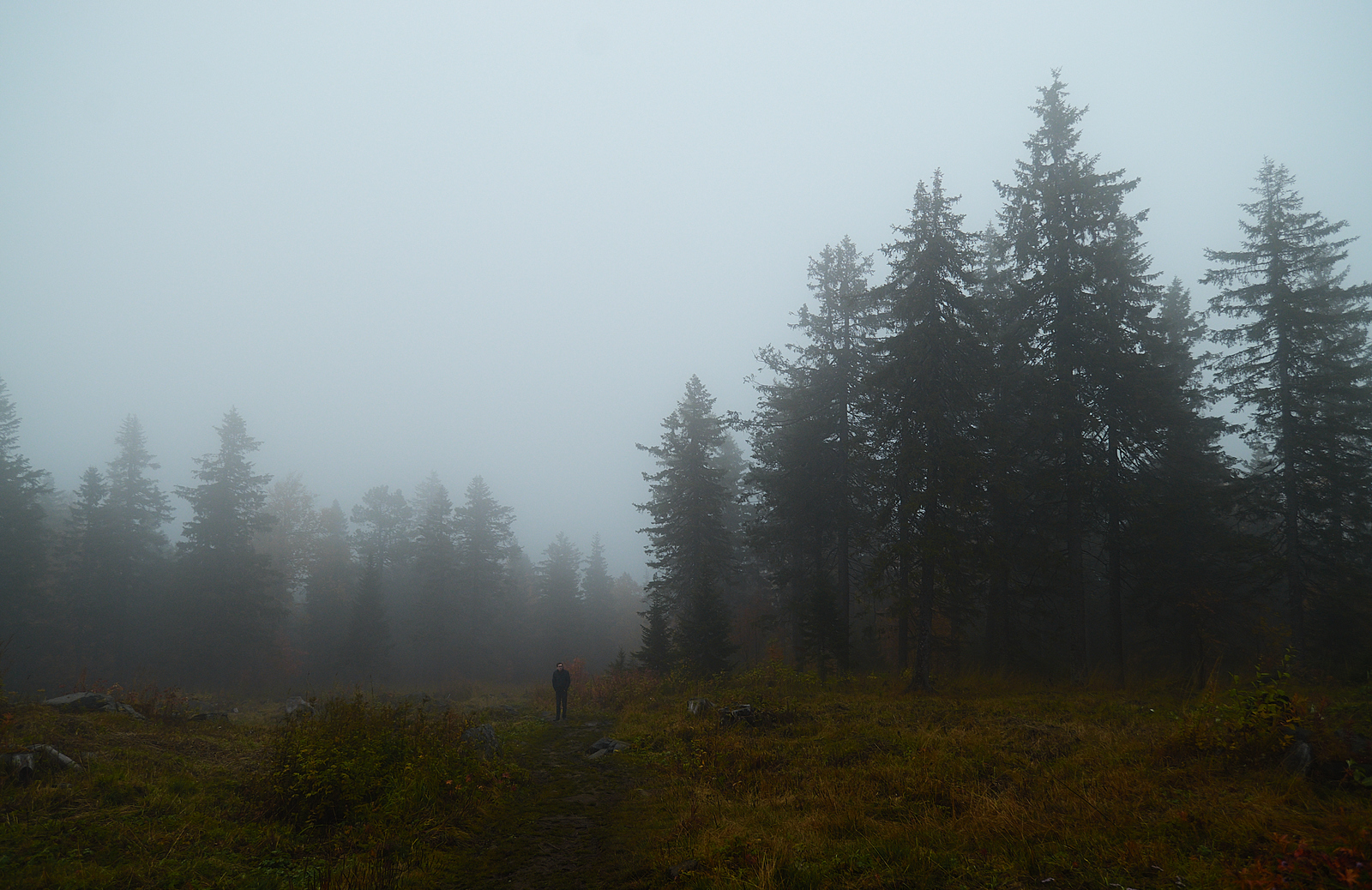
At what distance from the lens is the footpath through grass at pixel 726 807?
5.60m

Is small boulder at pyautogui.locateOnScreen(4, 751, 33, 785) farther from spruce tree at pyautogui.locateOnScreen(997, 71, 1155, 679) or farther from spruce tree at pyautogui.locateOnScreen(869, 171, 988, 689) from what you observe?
spruce tree at pyautogui.locateOnScreen(997, 71, 1155, 679)

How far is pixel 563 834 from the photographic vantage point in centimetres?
818

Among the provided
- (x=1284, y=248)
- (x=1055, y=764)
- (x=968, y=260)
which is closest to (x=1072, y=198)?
(x=968, y=260)

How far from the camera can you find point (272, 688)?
36906 millimetres

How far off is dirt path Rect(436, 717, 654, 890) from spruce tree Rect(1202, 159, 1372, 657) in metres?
22.5

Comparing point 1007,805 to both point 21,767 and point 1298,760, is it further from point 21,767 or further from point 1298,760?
point 21,767

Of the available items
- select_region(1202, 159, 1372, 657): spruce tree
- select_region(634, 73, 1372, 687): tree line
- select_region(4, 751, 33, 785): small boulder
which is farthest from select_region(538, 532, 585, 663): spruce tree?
select_region(1202, 159, 1372, 657): spruce tree

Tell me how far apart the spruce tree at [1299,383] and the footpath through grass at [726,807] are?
1060 centimetres

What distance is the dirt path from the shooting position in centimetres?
661

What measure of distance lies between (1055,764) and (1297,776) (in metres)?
2.76

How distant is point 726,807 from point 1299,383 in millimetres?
23972

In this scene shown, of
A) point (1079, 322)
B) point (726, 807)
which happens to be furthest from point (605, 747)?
point (1079, 322)

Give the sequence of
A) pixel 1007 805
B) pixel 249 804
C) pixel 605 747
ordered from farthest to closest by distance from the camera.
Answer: pixel 605 747
pixel 249 804
pixel 1007 805

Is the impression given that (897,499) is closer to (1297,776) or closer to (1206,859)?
(1297,776)
